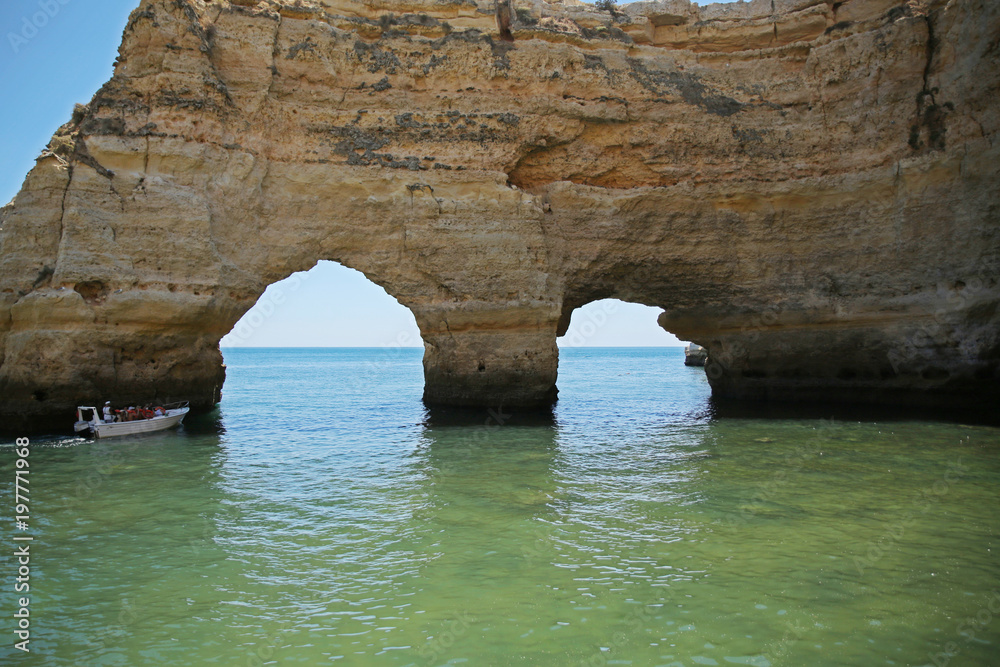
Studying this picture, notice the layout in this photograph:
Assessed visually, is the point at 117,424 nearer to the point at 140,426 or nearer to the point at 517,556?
the point at 140,426

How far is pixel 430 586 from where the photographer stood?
520cm

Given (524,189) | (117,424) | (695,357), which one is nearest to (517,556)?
(117,424)

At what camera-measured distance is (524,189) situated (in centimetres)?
1641

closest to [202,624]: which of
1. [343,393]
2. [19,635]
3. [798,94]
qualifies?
[19,635]

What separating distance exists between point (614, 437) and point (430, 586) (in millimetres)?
8687

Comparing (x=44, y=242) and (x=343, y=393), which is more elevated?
(x=44, y=242)

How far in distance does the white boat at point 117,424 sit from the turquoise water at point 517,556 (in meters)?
1.14

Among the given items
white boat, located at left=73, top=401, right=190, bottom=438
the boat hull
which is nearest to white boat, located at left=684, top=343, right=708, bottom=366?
the boat hull

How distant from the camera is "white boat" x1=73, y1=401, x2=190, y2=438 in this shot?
1253 centimetres

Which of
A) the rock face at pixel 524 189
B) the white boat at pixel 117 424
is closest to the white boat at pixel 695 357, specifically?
the rock face at pixel 524 189

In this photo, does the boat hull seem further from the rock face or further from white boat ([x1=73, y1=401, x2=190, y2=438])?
the rock face

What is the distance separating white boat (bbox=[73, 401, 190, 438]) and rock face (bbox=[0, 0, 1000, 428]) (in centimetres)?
37

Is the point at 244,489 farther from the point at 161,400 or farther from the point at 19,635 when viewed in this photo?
the point at 161,400

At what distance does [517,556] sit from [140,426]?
10.6 meters
